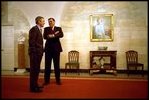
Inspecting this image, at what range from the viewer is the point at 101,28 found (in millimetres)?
10281

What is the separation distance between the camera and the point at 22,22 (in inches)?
420

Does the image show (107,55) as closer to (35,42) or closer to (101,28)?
(101,28)

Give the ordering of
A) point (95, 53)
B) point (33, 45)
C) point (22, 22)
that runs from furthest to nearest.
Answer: point (22, 22) < point (95, 53) < point (33, 45)

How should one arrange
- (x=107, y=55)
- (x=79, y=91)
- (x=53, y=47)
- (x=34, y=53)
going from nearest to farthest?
(x=34, y=53), (x=79, y=91), (x=53, y=47), (x=107, y=55)

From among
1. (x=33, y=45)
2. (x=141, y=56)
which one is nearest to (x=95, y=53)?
(x=141, y=56)

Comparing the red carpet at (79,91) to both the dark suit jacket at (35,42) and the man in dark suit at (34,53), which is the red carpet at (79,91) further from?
the dark suit jacket at (35,42)

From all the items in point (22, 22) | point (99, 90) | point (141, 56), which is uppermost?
point (22, 22)

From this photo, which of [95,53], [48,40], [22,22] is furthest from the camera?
[22,22]

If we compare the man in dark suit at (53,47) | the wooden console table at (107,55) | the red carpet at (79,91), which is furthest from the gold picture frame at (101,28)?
the man in dark suit at (53,47)

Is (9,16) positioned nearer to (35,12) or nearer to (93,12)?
(35,12)

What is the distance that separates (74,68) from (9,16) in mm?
3468

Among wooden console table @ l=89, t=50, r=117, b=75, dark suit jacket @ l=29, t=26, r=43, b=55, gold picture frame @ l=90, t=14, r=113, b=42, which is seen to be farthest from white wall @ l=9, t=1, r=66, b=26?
dark suit jacket @ l=29, t=26, r=43, b=55

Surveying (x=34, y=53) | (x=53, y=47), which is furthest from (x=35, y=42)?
(x=53, y=47)

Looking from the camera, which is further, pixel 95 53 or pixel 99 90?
pixel 95 53
